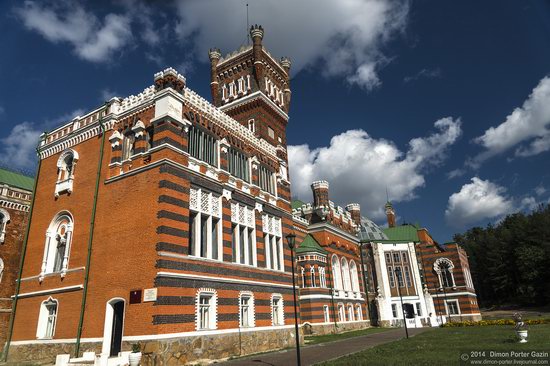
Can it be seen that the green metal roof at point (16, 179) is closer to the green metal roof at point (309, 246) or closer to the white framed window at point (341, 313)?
the green metal roof at point (309, 246)

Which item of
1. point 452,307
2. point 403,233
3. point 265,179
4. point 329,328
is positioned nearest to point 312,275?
point 329,328

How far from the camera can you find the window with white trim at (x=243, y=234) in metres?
24.1

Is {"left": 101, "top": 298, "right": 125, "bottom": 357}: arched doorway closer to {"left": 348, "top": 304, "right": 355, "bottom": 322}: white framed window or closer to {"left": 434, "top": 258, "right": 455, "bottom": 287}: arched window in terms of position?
A: {"left": 348, "top": 304, "right": 355, "bottom": 322}: white framed window

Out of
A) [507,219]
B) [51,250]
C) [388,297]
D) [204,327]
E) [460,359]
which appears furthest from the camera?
[507,219]

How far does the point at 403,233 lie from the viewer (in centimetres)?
6291

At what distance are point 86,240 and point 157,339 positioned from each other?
8244 millimetres

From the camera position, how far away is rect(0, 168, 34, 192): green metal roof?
30.1 metres

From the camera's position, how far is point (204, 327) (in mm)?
19734

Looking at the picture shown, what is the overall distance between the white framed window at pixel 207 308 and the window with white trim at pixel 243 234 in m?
3.37

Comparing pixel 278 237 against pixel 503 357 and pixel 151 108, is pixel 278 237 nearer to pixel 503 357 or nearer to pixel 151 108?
pixel 151 108

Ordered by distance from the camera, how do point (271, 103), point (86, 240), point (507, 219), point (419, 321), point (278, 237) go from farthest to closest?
point (507, 219) → point (419, 321) → point (271, 103) → point (278, 237) → point (86, 240)

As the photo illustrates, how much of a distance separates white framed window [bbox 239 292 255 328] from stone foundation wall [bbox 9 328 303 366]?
0.69 m

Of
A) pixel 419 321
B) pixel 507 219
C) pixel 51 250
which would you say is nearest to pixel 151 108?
pixel 51 250

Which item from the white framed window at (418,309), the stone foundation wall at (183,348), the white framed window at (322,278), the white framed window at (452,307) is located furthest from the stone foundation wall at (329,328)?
the white framed window at (452,307)
